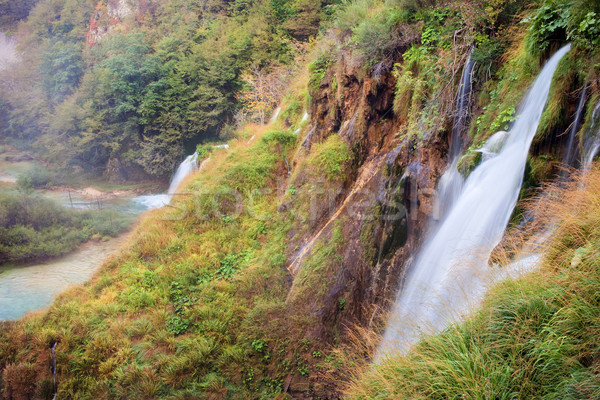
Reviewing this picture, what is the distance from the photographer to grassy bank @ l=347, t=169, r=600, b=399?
7.86ft

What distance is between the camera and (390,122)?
26.6 ft

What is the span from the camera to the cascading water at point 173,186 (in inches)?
693

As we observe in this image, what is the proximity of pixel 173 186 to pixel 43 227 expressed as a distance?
6.13 m

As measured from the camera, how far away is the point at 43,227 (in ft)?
46.6

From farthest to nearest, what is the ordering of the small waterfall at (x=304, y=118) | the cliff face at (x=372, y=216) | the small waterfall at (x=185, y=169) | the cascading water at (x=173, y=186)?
the cascading water at (x=173, y=186)
the small waterfall at (x=185, y=169)
the small waterfall at (x=304, y=118)
the cliff face at (x=372, y=216)

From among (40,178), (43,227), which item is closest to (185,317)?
(43,227)

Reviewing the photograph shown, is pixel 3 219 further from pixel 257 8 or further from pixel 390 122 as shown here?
pixel 257 8

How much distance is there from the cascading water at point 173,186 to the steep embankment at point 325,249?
8.16 meters

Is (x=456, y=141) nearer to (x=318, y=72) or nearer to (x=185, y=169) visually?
(x=318, y=72)

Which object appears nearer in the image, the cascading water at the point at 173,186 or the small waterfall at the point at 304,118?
the small waterfall at the point at 304,118

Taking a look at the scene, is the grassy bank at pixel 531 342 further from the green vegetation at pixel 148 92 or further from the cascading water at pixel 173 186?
the green vegetation at pixel 148 92

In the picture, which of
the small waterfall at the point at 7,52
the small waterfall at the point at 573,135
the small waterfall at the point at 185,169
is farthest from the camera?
the small waterfall at the point at 7,52

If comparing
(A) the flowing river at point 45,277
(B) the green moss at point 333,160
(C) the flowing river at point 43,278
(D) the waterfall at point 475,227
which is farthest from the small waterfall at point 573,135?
(C) the flowing river at point 43,278

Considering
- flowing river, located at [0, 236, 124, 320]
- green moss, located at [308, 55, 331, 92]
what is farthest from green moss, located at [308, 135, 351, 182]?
flowing river, located at [0, 236, 124, 320]
